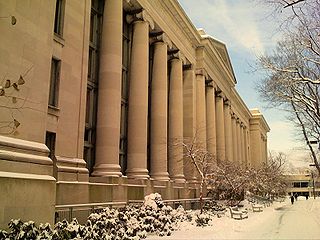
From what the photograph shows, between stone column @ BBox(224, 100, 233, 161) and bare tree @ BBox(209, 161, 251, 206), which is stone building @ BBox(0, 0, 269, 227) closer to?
bare tree @ BBox(209, 161, 251, 206)

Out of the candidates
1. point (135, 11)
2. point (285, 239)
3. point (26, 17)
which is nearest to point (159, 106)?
point (135, 11)

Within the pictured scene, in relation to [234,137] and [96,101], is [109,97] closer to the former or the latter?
[96,101]

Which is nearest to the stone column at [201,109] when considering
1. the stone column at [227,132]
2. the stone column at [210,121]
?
the stone column at [210,121]

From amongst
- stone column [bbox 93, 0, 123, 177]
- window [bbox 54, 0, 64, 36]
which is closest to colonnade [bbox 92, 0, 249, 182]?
stone column [bbox 93, 0, 123, 177]

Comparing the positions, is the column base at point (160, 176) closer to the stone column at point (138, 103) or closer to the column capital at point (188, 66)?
the stone column at point (138, 103)

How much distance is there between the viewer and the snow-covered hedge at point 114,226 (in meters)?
9.90

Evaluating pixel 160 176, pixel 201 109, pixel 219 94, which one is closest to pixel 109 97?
pixel 160 176

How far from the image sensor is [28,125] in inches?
464

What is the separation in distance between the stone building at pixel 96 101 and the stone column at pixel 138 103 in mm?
79

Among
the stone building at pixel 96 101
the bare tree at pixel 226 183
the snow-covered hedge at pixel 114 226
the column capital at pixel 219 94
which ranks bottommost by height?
the snow-covered hedge at pixel 114 226

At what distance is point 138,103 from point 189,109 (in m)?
13.8

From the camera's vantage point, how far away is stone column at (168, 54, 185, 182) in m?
35.4

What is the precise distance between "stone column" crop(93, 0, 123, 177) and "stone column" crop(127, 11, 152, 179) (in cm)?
396

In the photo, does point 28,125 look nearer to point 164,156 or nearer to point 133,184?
point 133,184
